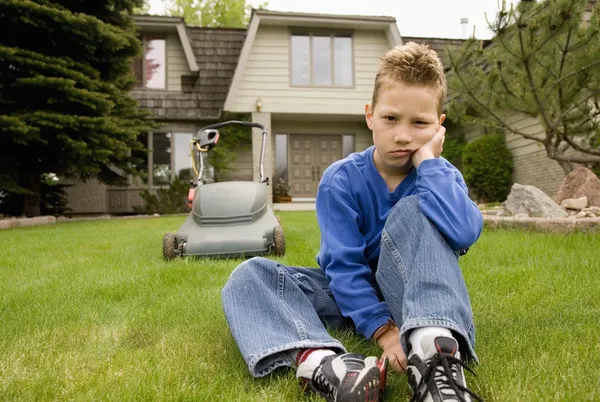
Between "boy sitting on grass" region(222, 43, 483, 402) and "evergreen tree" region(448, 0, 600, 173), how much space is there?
133 inches

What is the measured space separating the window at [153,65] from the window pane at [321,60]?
375 cm

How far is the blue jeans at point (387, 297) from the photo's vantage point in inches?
57.4

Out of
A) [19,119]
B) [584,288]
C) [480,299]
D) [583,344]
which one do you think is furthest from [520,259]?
[19,119]

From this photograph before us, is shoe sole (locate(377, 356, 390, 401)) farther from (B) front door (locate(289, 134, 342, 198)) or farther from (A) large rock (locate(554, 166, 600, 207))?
(B) front door (locate(289, 134, 342, 198))

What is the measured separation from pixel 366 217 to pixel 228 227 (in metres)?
2.52

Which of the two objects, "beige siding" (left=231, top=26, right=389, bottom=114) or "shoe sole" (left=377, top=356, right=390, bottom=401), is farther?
"beige siding" (left=231, top=26, right=389, bottom=114)

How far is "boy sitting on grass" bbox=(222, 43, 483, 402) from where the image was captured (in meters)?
1.40

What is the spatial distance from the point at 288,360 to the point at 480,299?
1296 mm

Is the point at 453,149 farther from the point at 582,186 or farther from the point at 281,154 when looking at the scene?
the point at 582,186

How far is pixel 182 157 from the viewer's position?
1365 cm

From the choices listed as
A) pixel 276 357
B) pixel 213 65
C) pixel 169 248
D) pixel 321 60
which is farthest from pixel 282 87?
pixel 276 357

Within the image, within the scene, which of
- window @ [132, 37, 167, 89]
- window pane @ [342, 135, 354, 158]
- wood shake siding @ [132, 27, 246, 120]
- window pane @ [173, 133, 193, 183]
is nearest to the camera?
wood shake siding @ [132, 27, 246, 120]

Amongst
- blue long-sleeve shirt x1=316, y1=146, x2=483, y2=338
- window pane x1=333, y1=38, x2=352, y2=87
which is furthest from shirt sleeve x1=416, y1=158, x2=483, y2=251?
window pane x1=333, y1=38, x2=352, y2=87

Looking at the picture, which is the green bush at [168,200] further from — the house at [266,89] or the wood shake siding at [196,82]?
the wood shake siding at [196,82]
